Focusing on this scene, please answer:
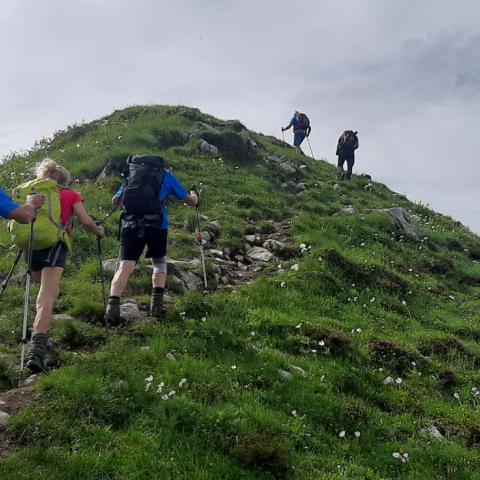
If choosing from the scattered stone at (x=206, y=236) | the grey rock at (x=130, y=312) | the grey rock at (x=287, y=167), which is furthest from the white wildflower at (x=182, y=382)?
the grey rock at (x=287, y=167)

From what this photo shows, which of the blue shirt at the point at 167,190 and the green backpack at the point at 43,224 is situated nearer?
the green backpack at the point at 43,224

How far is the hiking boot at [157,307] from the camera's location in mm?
9555

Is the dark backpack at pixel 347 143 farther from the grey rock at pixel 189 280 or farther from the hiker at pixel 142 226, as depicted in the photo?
the hiker at pixel 142 226

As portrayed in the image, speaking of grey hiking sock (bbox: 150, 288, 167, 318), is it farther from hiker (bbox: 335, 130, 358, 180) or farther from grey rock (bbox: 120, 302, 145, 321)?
hiker (bbox: 335, 130, 358, 180)

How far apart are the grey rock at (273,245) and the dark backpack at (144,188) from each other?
19.5 feet

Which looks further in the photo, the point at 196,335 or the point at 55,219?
the point at 196,335

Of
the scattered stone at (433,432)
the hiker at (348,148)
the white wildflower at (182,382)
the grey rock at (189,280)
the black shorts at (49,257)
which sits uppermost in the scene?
the hiker at (348,148)

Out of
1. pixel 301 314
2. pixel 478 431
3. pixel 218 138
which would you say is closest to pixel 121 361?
pixel 301 314

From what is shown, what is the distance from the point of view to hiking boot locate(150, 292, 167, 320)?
→ 376 inches

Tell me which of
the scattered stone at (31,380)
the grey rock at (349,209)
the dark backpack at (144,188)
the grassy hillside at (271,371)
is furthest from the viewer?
the grey rock at (349,209)

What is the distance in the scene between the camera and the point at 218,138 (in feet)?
82.3

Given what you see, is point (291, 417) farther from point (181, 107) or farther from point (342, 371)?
point (181, 107)

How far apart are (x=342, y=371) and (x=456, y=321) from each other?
18.1ft

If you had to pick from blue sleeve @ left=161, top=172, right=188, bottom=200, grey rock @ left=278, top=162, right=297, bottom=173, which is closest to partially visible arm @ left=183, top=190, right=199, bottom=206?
blue sleeve @ left=161, top=172, right=188, bottom=200
